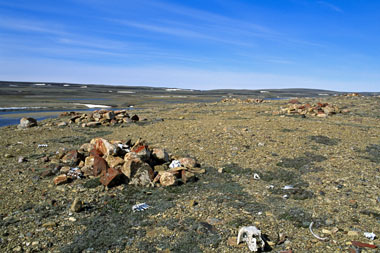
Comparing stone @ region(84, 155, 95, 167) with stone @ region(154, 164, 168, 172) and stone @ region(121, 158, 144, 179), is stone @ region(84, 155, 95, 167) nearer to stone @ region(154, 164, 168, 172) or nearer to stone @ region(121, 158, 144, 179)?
stone @ region(121, 158, 144, 179)

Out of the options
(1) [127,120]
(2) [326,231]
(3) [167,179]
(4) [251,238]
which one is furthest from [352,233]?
(1) [127,120]

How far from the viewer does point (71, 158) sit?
322 inches

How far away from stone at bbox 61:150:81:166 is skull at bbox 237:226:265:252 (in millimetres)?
5590

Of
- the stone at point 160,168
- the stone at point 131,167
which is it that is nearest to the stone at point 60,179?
the stone at point 131,167

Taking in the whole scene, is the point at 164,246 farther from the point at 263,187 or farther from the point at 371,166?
the point at 371,166

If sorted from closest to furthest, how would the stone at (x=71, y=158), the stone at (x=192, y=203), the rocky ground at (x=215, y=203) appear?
the rocky ground at (x=215, y=203)
the stone at (x=192, y=203)
the stone at (x=71, y=158)

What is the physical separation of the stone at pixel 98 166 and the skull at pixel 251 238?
4.27 metres

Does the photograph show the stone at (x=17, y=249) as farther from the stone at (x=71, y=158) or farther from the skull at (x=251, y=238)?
the stone at (x=71, y=158)

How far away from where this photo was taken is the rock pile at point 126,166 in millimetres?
6789

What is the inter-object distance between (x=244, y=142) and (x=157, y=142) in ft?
11.4

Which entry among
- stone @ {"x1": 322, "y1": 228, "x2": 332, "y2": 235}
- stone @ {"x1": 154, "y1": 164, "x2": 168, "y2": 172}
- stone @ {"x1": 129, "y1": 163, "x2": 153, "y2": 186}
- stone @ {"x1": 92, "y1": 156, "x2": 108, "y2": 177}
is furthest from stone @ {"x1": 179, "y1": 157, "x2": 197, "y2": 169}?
stone @ {"x1": 322, "y1": 228, "x2": 332, "y2": 235}

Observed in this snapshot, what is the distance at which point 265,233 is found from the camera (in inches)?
183

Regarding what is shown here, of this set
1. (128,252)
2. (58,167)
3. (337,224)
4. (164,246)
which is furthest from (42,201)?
(337,224)

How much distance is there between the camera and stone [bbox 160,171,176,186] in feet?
22.0
